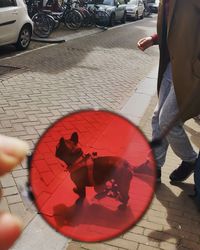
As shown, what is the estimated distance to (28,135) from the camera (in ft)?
16.7

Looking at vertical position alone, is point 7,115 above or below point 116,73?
above

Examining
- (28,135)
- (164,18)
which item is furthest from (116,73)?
(164,18)

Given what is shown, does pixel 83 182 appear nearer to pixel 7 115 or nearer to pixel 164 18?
pixel 164 18

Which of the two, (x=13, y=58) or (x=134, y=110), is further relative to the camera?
(x=13, y=58)

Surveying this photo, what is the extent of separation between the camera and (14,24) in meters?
10.7

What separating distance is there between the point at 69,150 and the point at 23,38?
10818 millimetres

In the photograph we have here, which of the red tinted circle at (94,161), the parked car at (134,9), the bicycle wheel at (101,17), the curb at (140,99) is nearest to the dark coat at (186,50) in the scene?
the red tinted circle at (94,161)

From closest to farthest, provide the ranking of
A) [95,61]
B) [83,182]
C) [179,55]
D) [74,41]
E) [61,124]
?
1. [61,124]
2. [83,182]
3. [179,55]
4. [95,61]
5. [74,41]

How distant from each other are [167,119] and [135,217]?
2.21m

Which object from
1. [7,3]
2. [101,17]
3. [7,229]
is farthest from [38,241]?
[101,17]

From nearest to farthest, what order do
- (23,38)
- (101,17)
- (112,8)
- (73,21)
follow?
(23,38) < (73,21) < (101,17) < (112,8)

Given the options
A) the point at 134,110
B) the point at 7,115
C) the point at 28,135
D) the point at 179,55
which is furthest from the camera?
the point at 134,110

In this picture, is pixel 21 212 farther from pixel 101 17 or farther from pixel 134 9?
pixel 134 9

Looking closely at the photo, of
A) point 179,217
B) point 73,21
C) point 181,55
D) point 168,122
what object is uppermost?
point 181,55
